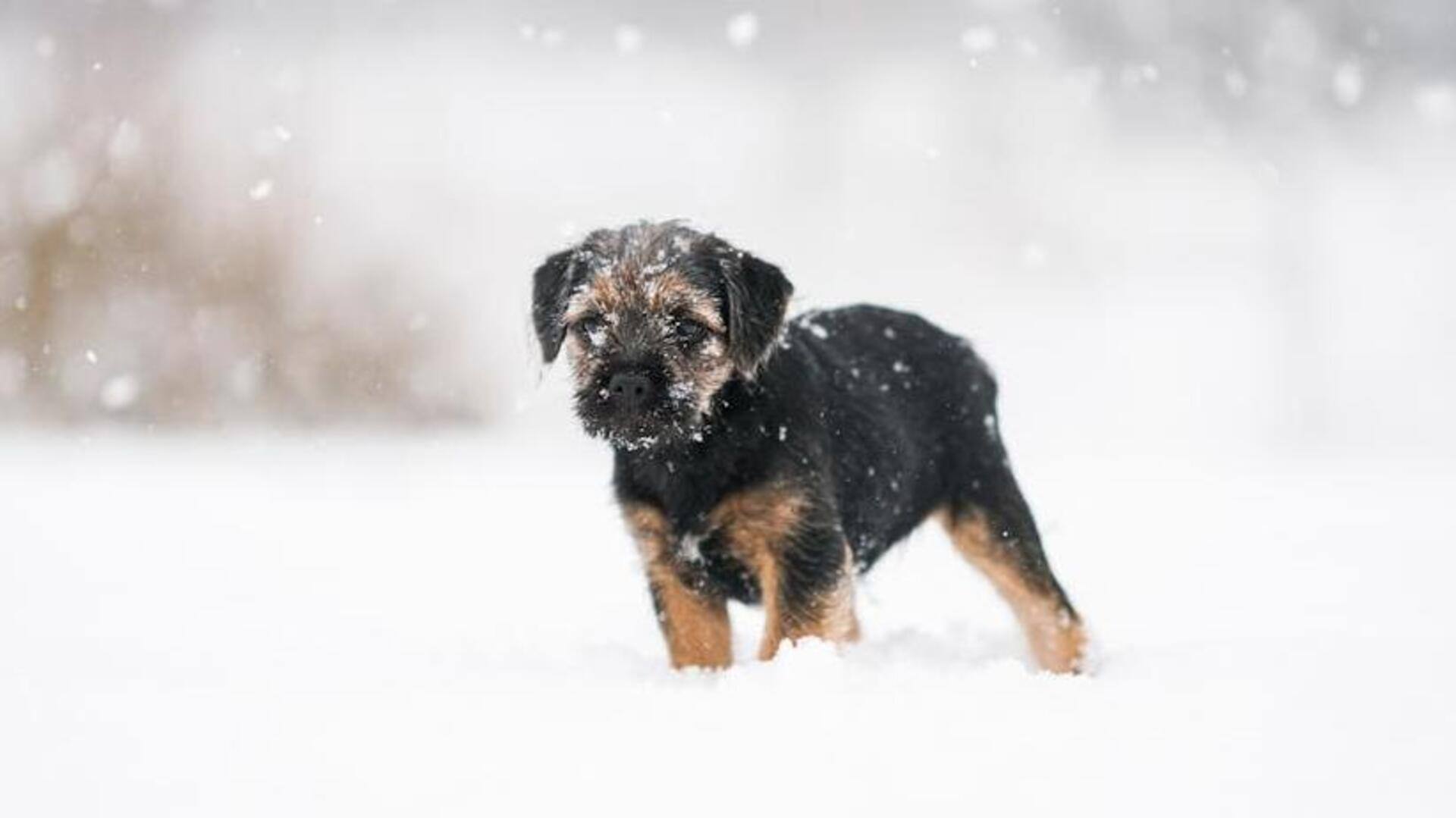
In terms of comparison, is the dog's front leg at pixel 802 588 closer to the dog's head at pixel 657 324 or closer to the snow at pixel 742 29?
the dog's head at pixel 657 324

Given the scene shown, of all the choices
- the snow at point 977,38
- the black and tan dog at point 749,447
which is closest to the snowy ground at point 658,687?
the black and tan dog at point 749,447

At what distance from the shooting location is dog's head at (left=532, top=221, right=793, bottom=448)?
4.91 meters

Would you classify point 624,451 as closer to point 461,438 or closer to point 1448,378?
point 461,438

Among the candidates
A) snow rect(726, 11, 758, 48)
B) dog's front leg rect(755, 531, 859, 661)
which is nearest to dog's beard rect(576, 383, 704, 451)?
dog's front leg rect(755, 531, 859, 661)

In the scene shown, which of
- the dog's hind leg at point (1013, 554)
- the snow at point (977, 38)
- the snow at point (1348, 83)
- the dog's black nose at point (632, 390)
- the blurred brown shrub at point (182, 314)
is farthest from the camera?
the snow at point (977, 38)

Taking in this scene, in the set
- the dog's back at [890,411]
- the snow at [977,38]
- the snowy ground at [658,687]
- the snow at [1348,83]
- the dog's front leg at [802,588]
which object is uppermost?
the snow at [977,38]

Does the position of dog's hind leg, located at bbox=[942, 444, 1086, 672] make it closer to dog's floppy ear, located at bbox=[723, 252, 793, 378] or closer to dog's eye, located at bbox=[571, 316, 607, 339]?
dog's floppy ear, located at bbox=[723, 252, 793, 378]

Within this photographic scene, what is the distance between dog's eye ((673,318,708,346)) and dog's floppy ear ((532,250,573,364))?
1.73 feet

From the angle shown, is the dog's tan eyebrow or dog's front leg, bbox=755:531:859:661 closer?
dog's front leg, bbox=755:531:859:661

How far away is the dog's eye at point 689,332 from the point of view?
5164mm

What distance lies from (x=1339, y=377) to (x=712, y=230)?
18.3 meters

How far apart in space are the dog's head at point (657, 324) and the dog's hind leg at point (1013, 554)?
54.0 inches

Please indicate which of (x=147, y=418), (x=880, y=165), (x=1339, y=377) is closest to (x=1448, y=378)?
(x=1339, y=377)

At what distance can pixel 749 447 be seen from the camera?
500cm
